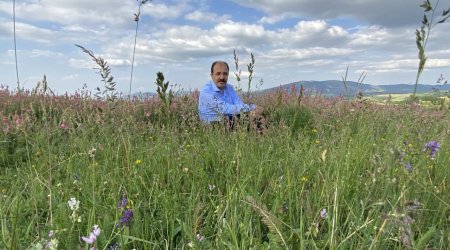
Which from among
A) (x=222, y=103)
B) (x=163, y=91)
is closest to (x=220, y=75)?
(x=222, y=103)

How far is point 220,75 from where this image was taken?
21.4 ft

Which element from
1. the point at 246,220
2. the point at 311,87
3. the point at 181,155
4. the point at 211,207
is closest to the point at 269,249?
the point at 246,220

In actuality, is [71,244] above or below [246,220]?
below

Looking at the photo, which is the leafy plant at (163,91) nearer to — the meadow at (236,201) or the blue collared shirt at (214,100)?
the meadow at (236,201)

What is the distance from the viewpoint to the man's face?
652 cm

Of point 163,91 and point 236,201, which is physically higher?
point 163,91

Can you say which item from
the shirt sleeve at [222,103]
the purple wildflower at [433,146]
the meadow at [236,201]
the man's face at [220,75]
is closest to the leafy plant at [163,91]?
the meadow at [236,201]

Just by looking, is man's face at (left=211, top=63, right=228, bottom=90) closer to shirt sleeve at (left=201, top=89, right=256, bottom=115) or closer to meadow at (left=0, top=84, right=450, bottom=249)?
shirt sleeve at (left=201, top=89, right=256, bottom=115)

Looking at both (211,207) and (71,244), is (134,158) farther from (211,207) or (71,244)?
(71,244)

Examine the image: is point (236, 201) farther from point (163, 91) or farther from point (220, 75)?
point (220, 75)

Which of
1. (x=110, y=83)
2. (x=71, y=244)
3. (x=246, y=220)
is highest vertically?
(x=110, y=83)

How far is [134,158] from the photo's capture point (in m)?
3.13

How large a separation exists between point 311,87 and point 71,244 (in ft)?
27.3

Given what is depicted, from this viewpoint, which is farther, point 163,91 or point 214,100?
point 214,100
